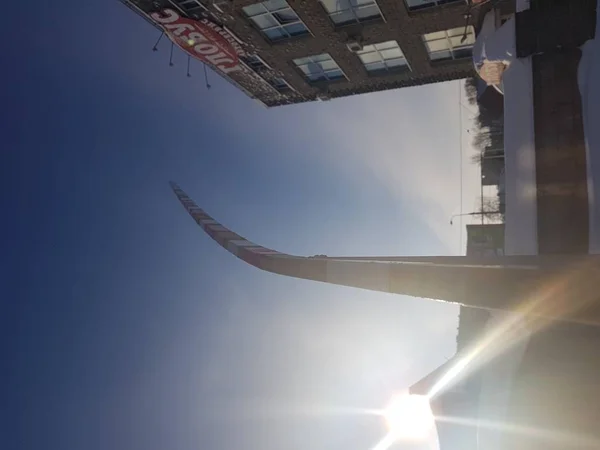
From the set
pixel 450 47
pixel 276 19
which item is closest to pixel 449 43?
pixel 450 47

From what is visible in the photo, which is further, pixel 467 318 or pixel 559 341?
pixel 467 318

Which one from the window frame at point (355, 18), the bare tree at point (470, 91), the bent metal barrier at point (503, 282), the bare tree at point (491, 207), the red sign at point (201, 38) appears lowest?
the bent metal barrier at point (503, 282)

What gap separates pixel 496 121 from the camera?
94.9 ft

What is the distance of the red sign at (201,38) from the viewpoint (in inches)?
672

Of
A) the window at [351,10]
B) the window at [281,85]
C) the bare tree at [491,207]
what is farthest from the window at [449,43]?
the bare tree at [491,207]

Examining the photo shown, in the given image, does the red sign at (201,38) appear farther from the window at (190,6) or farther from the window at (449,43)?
the window at (449,43)

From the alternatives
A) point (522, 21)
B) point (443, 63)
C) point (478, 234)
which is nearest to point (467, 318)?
point (478, 234)

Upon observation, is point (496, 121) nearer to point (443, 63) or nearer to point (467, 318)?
point (443, 63)

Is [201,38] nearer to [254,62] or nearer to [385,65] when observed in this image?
[254,62]

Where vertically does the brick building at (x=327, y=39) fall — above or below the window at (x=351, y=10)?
below

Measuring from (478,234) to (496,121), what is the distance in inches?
559

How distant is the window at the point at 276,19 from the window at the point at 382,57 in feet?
9.80

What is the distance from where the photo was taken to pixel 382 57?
66.4 ft

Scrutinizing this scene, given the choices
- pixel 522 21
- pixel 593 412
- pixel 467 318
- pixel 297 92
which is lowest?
pixel 467 318
